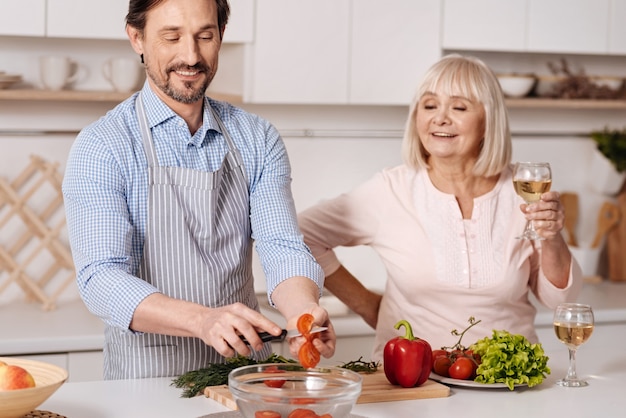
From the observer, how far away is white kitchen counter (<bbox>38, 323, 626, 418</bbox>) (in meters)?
1.83

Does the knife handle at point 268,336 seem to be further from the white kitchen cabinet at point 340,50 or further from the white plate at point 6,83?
the white plate at point 6,83

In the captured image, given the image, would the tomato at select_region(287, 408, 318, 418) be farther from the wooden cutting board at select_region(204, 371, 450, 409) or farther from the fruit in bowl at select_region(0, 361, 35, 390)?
the fruit in bowl at select_region(0, 361, 35, 390)

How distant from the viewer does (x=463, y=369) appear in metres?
2.07

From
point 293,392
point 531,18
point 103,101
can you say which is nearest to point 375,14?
point 531,18

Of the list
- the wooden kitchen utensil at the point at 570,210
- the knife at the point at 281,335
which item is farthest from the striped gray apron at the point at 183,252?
the wooden kitchen utensil at the point at 570,210

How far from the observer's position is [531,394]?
6.70ft

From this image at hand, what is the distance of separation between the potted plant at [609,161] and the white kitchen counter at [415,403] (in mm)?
2063

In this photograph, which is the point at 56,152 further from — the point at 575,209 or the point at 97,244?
the point at 575,209

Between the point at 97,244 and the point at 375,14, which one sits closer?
the point at 97,244

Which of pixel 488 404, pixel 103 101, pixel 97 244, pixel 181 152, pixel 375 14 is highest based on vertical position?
pixel 375 14

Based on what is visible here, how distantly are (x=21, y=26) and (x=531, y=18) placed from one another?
179cm

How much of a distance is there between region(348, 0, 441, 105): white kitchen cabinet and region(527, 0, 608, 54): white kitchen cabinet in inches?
15.9

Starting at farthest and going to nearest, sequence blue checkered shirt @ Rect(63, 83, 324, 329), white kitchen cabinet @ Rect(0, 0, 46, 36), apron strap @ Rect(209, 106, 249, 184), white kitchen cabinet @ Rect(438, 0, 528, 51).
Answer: white kitchen cabinet @ Rect(438, 0, 528, 51) → white kitchen cabinet @ Rect(0, 0, 46, 36) → apron strap @ Rect(209, 106, 249, 184) → blue checkered shirt @ Rect(63, 83, 324, 329)

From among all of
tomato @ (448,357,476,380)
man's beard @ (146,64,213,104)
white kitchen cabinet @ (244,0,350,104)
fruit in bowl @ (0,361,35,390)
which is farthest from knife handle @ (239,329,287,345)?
white kitchen cabinet @ (244,0,350,104)
